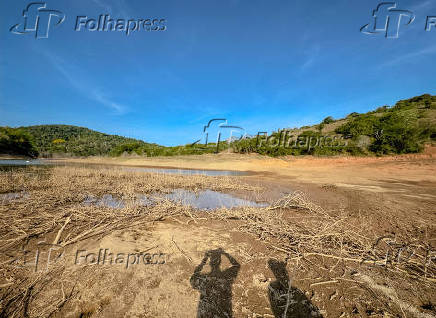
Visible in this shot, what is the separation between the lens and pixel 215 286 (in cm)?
288

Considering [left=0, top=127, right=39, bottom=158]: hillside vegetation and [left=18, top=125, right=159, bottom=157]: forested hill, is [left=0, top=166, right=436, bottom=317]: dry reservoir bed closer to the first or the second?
[left=0, top=127, right=39, bottom=158]: hillside vegetation

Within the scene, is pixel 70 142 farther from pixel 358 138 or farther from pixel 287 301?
pixel 287 301

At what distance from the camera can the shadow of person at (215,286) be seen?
8.09ft

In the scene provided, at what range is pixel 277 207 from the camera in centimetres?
736

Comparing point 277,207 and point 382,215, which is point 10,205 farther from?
point 382,215

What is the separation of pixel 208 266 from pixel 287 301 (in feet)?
4.61

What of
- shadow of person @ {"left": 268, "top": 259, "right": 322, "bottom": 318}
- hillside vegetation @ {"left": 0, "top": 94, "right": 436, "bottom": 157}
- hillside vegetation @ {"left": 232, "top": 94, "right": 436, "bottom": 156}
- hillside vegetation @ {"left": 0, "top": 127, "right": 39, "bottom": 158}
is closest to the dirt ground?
shadow of person @ {"left": 268, "top": 259, "right": 322, "bottom": 318}

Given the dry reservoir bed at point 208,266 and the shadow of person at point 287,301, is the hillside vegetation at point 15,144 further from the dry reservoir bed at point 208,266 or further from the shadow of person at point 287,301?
the shadow of person at point 287,301

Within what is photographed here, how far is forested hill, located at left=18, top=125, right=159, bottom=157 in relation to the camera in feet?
234

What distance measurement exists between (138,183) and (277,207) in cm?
924

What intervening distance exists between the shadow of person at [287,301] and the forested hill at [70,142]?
2950 inches

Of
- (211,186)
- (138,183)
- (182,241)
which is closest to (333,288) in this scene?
(182,241)

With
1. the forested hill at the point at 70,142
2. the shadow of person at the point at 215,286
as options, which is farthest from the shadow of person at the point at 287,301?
the forested hill at the point at 70,142

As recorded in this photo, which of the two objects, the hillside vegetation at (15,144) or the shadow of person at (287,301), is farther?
the hillside vegetation at (15,144)
